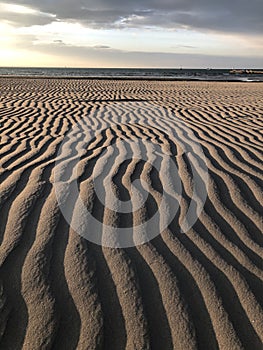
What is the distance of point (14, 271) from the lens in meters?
2.01

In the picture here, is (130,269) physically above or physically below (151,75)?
above

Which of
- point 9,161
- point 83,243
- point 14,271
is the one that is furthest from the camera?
point 9,161

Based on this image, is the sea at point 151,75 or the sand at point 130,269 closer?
the sand at point 130,269

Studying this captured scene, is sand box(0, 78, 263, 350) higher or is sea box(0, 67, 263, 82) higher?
sand box(0, 78, 263, 350)

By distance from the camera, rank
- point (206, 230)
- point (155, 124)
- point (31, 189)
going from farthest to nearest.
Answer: point (155, 124) → point (31, 189) → point (206, 230)

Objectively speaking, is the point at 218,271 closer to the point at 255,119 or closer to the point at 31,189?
the point at 31,189

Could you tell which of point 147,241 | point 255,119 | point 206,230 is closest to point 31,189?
point 147,241

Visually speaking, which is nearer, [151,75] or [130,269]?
[130,269]

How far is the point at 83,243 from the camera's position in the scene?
2297 millimetres

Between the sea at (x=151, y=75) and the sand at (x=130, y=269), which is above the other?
the sand at (x=130, y=269)

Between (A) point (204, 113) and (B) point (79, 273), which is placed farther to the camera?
(A) point (204, 113)

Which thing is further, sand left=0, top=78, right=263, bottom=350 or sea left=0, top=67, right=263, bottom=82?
sea left=0, top=67, right=263, bottom=82

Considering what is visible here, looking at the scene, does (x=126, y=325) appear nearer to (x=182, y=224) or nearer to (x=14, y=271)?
(x=14, y=271)

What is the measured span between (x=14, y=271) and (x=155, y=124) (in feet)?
14.8
